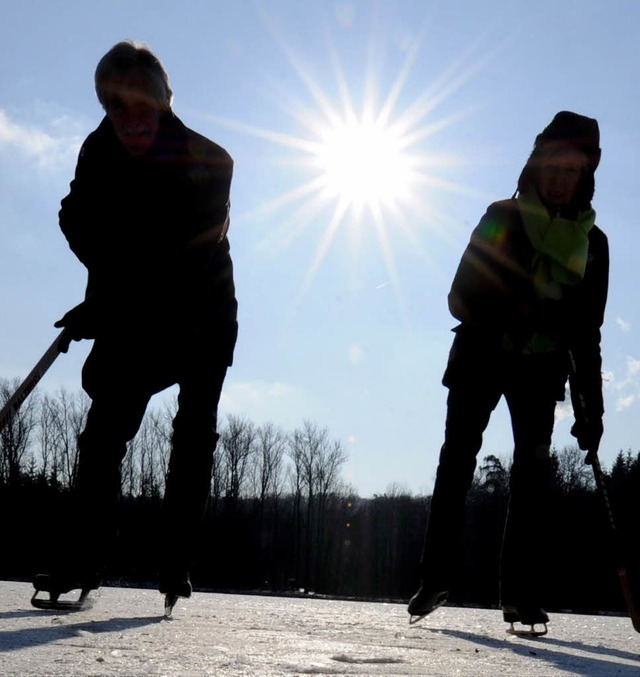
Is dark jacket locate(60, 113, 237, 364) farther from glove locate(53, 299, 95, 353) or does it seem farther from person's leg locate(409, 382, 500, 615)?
person's leg locate(409, 382, 500, 615)

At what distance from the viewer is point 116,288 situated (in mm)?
3637

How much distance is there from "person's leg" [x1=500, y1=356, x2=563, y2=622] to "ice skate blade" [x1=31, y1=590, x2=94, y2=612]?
67.4 inches

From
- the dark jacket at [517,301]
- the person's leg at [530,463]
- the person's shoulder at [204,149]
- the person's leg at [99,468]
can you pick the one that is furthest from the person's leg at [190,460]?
the person's leg at [530,463]

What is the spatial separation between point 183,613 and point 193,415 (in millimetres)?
831

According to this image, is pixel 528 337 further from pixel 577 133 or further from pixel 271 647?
pixel 271 647

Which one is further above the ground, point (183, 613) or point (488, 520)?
point (488, 520)

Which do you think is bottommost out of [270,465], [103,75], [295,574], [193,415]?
[193,415]

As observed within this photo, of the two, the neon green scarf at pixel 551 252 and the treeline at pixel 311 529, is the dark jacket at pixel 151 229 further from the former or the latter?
the treeline at pixel 311 529

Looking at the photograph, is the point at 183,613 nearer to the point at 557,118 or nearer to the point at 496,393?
the point at 496,393

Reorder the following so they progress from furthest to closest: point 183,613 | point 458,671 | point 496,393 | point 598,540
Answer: point 598,540, point 496,393, point 183,613, point 458,671

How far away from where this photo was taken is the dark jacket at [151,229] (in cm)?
362

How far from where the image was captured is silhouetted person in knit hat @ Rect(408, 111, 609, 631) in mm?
4004

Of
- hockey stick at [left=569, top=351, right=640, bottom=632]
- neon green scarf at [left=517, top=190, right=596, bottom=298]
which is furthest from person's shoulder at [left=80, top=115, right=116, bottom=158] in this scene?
hockey stick at [left=569, top=351, right=640, bottom=632]

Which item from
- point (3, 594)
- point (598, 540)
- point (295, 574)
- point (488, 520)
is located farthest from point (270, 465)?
point (3, 594)
